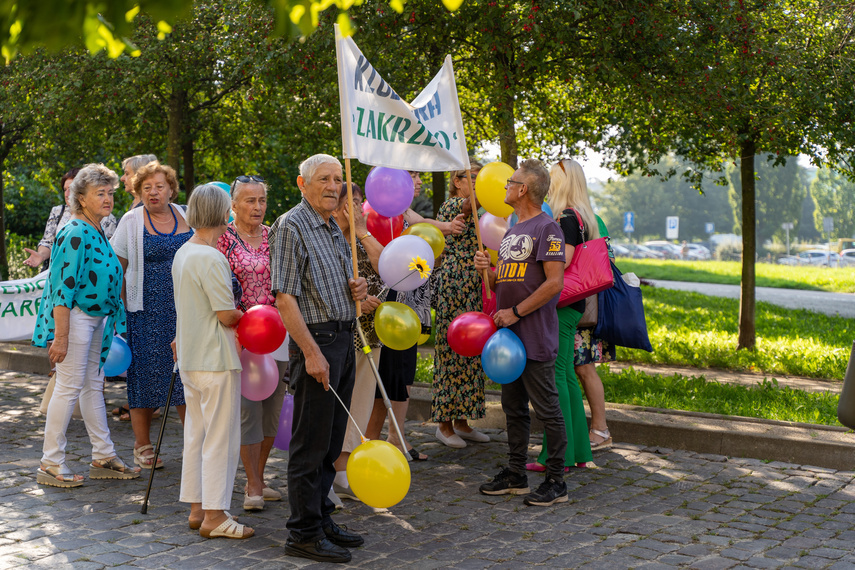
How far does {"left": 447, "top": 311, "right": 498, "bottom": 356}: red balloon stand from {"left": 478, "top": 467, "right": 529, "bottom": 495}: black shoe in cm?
79

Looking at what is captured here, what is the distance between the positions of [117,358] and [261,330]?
191 cm

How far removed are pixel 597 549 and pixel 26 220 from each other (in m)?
23.4

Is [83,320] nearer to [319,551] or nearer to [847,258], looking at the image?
[319,551]

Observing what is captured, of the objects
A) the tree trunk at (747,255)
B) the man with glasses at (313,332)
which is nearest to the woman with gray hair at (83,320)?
the man with glasses at (313,332)

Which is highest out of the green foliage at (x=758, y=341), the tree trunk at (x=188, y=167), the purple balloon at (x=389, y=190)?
the tree trunk at (x=188, y=167)

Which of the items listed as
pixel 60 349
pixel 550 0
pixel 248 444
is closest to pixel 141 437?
pixel 60 349

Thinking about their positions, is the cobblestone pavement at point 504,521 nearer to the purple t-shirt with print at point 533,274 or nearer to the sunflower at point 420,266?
the purple t-shirt with print at point 533,274

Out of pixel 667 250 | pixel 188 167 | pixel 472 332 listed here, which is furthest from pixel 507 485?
pixel 667 250

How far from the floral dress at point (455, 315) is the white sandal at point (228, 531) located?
215 cm

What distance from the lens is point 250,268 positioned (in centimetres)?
474

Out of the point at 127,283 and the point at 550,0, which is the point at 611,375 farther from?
the point at 127,283

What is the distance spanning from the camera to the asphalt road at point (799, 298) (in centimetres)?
1919

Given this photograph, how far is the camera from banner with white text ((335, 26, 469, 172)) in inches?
179

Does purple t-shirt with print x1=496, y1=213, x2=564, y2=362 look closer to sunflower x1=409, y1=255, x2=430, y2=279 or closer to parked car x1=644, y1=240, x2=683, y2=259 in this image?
sunflower x1=409, y1=255, x2=430, y2=279
